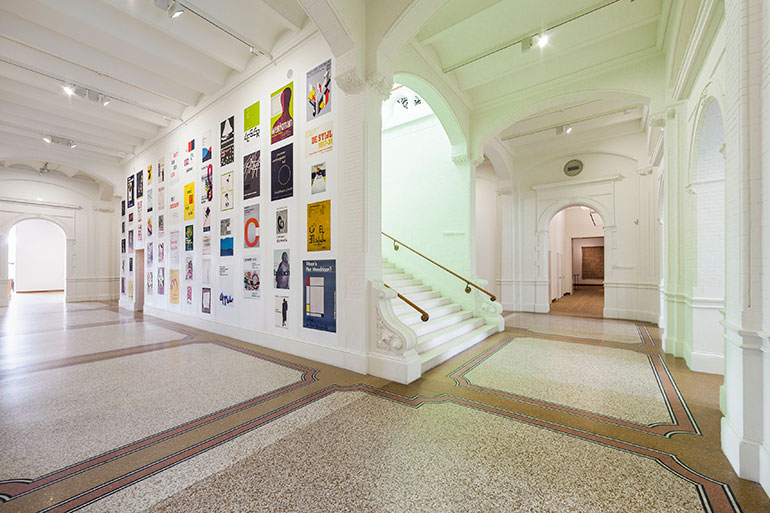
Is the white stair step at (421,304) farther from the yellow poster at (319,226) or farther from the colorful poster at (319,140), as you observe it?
the colorful poster at (319,140)

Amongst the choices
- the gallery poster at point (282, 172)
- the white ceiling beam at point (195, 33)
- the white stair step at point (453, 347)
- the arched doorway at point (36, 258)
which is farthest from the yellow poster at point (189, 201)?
the arched doorway at point (36, 258)

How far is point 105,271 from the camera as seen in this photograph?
42.7 ft

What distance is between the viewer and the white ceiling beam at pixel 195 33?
4426 mm

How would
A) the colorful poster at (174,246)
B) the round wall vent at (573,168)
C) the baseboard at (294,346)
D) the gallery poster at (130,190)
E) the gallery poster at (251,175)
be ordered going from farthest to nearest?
the gallery poster at (130,190)
the round wall vent at (573,168)
the colorful poster at (174,246)
the gallery poster at (251,175)
the baseboard at (294,346)

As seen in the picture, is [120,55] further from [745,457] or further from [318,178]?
[745,457]

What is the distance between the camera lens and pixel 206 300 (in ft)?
21.1

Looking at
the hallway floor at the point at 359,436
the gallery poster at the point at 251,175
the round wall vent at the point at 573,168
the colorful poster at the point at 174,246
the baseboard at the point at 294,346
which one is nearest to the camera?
the hallway floor at the point at 359,436

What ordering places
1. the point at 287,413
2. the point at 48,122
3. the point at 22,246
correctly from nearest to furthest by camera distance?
the point at 287,413
the point at 48,122
the point at 22,246

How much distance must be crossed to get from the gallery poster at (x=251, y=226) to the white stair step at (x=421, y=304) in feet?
8.38

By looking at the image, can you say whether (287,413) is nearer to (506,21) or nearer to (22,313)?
(506,21)

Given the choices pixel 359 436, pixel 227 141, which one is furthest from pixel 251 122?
pixel 359 436

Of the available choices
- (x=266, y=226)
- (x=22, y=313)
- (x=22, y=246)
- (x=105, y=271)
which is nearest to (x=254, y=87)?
(x=266, y=226)

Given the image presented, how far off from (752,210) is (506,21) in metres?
4.17

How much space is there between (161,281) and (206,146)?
3785 millimetres
